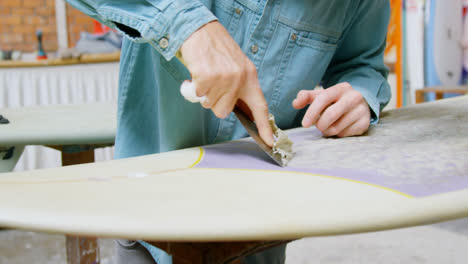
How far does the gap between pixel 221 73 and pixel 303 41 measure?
1.09 ft

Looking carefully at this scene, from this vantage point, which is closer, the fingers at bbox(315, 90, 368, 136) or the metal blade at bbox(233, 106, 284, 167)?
the metal blade at bbox(233, 106, 284, 167)

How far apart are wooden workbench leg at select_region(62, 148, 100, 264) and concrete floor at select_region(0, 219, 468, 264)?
28.4 inches

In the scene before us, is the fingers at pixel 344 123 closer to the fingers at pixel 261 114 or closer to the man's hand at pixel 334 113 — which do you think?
the man's hand at pixel 334 113

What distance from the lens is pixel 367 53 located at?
38.4 inches

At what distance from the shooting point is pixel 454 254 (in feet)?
6.48

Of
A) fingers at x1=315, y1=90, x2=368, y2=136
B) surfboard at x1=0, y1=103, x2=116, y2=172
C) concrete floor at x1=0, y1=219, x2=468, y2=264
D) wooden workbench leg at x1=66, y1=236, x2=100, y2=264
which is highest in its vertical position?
fingers at x1=315, y1=90, x2=368, y2=136

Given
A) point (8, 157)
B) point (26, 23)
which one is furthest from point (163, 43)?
point (26, 23)

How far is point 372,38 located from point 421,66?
7.57ft

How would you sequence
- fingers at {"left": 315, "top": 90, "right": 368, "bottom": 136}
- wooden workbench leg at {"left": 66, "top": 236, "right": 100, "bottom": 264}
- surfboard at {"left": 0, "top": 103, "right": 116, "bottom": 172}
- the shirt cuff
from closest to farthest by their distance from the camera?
1. the shirt cuff
2. fingers at {"left": 315, "top": 90, "right": 368, "bottom": 136}
3. surfboard at {"left": 0, "top": 103, "right": 116, "bottom": 172}
4. wooden workbench leg at {"left": 66, "top": 236, "right": 100, "bottom": 264}

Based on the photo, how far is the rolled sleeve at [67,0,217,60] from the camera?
0.57 m

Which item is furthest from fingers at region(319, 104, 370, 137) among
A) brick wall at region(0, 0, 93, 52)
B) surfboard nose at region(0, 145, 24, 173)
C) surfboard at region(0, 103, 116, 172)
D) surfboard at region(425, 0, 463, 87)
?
brick wall at region(0, 0, 93, 52)

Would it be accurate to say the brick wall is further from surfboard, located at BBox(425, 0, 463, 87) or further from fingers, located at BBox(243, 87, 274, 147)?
fingers, located at BBox(243, 87, 274, 147)

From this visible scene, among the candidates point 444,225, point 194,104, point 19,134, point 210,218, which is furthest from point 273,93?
point 444,225

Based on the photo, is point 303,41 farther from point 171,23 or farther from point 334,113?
point 171,23
